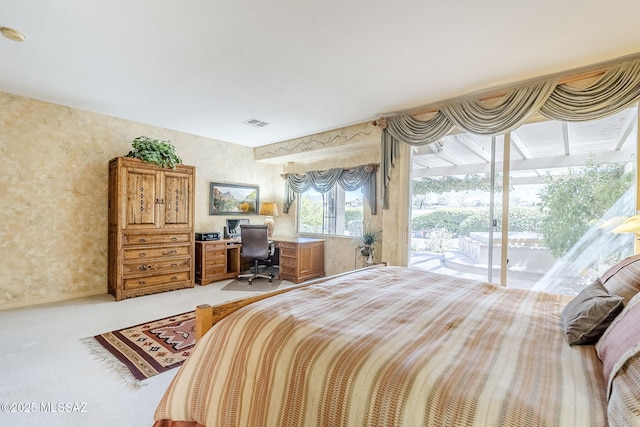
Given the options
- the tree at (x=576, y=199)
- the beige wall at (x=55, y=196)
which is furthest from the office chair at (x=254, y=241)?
the tree at (x=576, y=199)

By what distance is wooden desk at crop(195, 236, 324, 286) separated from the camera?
4699mm

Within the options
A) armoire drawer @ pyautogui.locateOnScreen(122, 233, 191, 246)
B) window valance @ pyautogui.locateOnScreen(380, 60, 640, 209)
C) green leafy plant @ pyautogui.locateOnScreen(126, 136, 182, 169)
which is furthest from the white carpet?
window valance @ pyautogui.locateOnScreen(380, 60, 640, 209)

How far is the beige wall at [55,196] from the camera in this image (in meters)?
3.43

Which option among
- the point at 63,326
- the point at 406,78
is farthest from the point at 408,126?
the point at 63,326

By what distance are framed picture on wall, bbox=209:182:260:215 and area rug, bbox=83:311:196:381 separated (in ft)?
8.64

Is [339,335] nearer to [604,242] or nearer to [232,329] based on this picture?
[232,329]

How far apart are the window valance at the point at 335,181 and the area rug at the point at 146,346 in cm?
319

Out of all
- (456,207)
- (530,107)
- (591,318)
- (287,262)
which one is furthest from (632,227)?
(287,262)

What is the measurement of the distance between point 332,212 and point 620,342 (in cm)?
462

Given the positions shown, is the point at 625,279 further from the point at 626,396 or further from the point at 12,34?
the point at 12,34

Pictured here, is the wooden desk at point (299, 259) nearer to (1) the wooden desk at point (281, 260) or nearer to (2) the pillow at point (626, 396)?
(1) the wooden desk at point (281, 260)

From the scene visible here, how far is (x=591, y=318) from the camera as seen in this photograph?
3.93 feet

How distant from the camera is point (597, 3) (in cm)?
179

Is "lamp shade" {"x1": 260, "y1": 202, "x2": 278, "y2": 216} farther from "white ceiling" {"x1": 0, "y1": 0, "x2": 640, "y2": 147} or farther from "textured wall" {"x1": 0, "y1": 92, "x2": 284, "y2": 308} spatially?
"white ceiling" {"x1": 0, "y1": 0, "x2": 640, "y2": 147}
